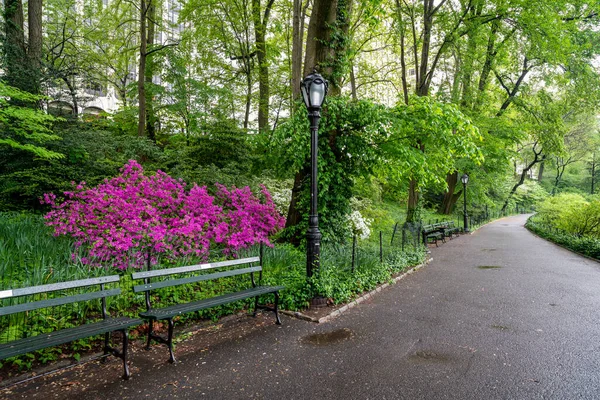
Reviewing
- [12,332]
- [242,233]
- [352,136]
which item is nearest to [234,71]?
[352,136]

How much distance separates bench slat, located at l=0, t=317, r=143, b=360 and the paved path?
0.50 metres

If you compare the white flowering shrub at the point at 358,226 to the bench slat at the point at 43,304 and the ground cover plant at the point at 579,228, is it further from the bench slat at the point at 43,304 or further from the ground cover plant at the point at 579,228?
the bench slat at the point at 43,304

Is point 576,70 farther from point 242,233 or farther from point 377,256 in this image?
point 242,233

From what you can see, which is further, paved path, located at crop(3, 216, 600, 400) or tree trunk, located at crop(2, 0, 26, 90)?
tree trunk, located at crop(2, 0, 26, 90)

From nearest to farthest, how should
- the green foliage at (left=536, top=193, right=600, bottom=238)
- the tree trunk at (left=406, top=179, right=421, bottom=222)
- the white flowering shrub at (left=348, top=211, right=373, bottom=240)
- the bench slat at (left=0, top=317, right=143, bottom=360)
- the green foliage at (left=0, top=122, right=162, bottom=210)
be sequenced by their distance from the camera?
the bench slat at (left=0, top=317, right=143, bottom=360), the green foliage at (left=0, top=122, right=162, bottom=210), the white flowering shrub at (left=348, top=211, right=373, bottom=240), the green foliage at (left=536, top=193, right=600, bottom=238), the tree trunk at (left=406, top=179, right=421, bottom=222)

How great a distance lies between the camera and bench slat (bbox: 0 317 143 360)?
9.24ft

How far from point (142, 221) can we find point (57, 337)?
297 centimetres

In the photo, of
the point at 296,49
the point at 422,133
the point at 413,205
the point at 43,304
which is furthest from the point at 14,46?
the point at 413,205

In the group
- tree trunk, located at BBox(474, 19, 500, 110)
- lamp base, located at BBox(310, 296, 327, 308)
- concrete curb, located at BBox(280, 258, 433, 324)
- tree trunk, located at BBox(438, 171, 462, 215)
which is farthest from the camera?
tree trunk, located at BBox(438, 171, 462, 215)

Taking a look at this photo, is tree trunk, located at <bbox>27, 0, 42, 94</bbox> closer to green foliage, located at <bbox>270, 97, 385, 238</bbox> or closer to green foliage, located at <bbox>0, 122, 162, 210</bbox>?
green foliage, located at <bbox>0, 122, 162, 210</bbox>

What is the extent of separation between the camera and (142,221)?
19.5 feet

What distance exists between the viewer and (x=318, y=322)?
513cm

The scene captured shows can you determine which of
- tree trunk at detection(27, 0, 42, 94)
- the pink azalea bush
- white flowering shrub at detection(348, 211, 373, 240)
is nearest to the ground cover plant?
white flowering shrub at detection(348, 211, 373, 240)

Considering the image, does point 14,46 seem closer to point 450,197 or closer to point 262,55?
point 262,55
